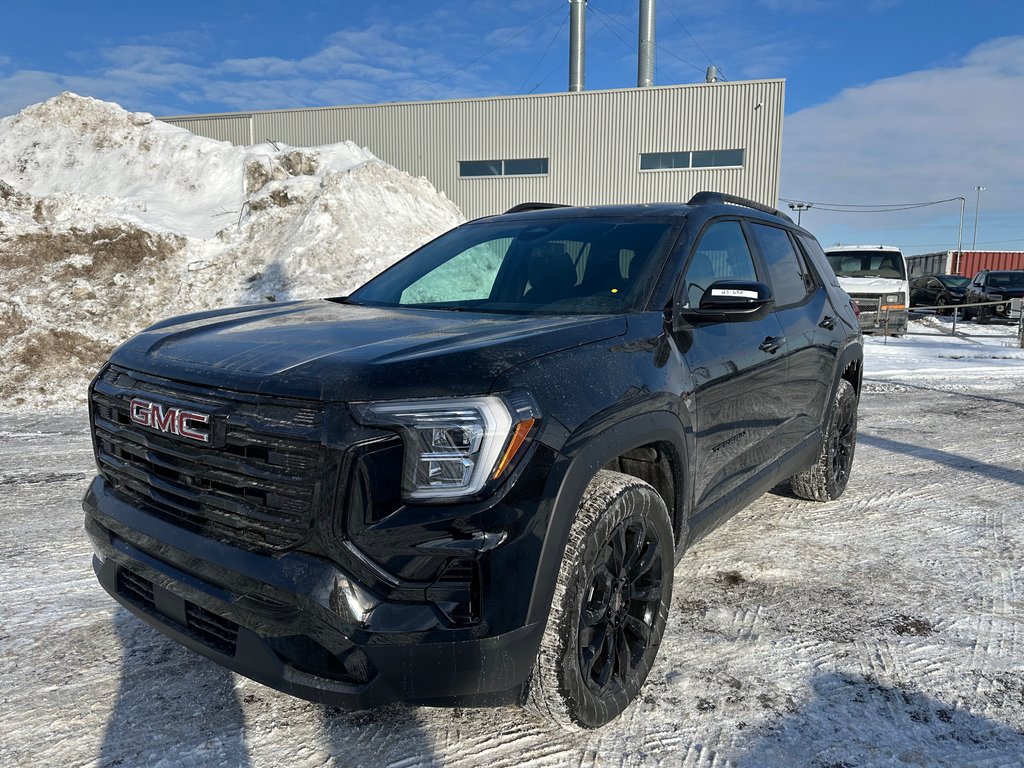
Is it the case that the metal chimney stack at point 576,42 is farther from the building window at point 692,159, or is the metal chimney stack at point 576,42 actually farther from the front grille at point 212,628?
the front grille at point 212,628

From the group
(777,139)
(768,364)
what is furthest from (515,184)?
(768,364)

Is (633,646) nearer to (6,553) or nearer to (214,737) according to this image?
(214,737)

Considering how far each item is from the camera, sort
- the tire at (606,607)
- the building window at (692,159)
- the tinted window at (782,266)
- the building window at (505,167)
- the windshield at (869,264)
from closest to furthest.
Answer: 1. the tire at (606,607)
2. the tinted window at (782,266)
3. the windshield at (869,264)
4. the building window at (692,159)
5. the building window at (505,167)

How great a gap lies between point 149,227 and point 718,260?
1171 centimetres

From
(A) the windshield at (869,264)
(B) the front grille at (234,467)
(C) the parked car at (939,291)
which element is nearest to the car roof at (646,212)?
(B) the front grille at (234,467)

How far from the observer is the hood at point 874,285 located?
631 inches

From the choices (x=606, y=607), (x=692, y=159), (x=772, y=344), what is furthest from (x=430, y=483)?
(x=692, y=159)

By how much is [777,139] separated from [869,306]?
27.1 feet

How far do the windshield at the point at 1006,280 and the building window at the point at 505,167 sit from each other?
46.1ft

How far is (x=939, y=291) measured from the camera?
26.6 meters

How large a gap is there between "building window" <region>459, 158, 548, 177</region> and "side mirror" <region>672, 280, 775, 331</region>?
22252 mm

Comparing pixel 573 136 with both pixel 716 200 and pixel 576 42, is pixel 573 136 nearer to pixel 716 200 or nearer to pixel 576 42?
pixel 576 42

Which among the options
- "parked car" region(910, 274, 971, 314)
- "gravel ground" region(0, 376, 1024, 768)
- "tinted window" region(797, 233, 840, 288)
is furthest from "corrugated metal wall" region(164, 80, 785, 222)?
"gravel ground" region(0, 376, 1024, 768)

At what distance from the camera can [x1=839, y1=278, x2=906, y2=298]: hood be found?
16031 mm
